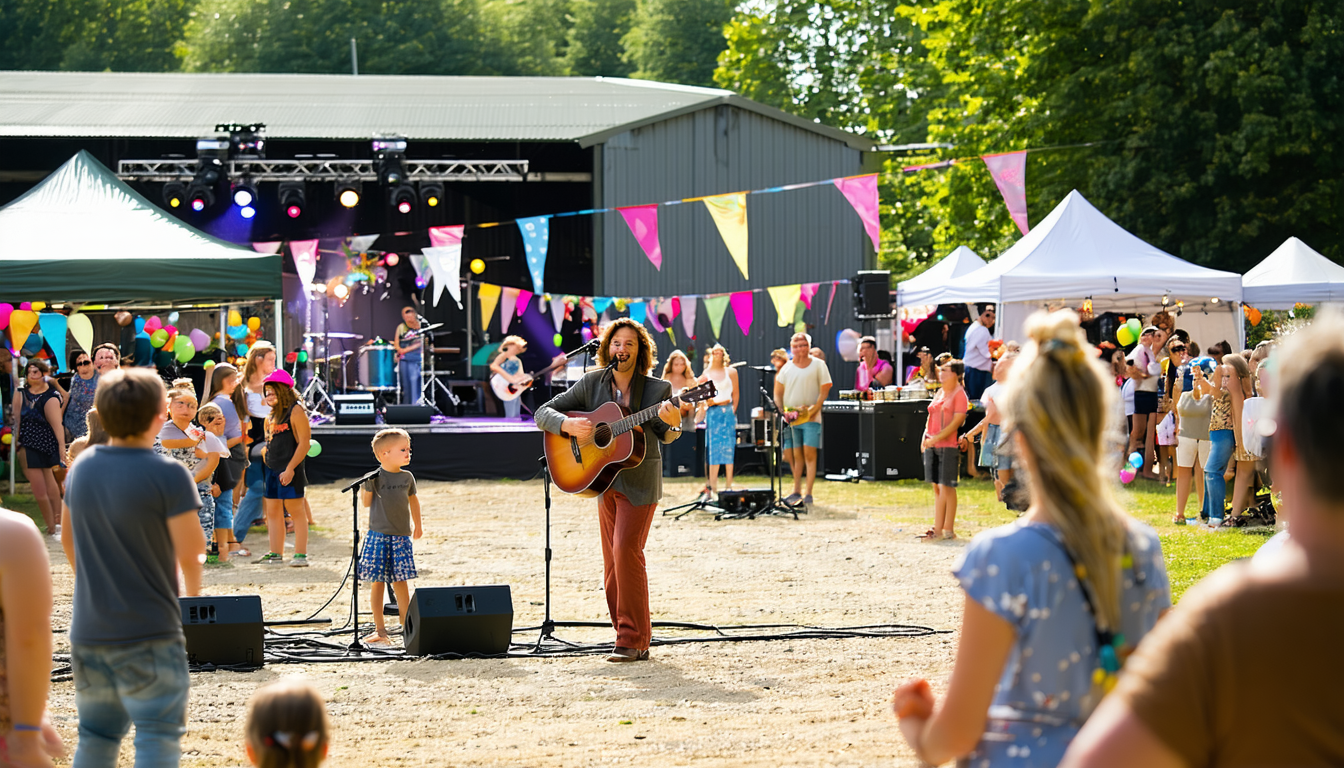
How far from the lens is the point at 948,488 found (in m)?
11.3

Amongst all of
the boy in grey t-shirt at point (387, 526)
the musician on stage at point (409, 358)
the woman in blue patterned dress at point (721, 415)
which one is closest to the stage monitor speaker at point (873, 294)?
the woman in blue patterned dress at point (721, 415)

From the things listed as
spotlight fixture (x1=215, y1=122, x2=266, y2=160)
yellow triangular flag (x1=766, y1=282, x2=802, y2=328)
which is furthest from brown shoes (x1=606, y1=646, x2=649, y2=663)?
spotlight fixture (x1=215, y1=122, x2=266, y2=160)

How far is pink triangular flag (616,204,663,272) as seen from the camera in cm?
2005

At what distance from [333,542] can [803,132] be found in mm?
12924

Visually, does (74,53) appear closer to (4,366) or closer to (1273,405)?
(4,366)

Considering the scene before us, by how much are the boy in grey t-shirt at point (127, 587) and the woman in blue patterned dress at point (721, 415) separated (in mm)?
10091

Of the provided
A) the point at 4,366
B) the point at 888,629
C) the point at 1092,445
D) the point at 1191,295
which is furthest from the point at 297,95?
the point at 1092,445

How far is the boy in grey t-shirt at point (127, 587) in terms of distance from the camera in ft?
10.8

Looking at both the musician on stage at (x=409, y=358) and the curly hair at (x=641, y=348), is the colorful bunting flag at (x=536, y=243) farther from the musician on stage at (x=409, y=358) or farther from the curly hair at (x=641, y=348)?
the curly hair at (x=641, y=348)

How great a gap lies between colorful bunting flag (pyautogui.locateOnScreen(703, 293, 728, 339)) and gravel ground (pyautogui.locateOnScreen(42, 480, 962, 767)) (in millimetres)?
9963

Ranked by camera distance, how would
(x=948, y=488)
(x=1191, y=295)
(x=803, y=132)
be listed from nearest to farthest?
(x=948, y=488), (x=1191, y=295), (x=803, y=132)

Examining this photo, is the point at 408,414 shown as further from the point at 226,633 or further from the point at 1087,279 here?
the point at 226,633

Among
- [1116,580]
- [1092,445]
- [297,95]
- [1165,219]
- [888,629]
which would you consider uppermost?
[297,95]

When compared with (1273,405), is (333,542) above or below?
below
